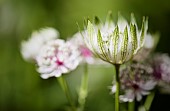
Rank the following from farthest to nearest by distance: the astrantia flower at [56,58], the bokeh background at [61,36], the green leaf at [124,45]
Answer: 1. the bokeh background at [61,36]
2. the astrantia flower at [56,58]
3. the green leaf at [124,45]

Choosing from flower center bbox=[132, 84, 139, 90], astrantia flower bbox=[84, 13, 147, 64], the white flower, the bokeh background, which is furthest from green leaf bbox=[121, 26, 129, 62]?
the bokeh background

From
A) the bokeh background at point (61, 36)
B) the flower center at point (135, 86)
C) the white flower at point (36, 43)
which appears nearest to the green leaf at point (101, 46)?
the flower center at point (135, 86)

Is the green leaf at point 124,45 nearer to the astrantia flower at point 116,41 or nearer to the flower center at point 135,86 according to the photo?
the astrantia flower at point 116,41

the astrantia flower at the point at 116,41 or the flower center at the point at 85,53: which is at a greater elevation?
the astrantia flower at the point at 116,41

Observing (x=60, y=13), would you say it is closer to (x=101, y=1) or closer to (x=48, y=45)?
(x=101, y=1)

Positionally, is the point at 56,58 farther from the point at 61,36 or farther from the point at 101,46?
the point at 61,36

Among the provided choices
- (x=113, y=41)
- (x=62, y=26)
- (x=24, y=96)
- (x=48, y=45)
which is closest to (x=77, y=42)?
(x=48, y=45)
